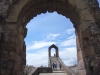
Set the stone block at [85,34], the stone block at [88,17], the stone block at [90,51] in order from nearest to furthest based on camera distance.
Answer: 1. the stone block at [90,51]
2. the stone block at [85,34]
3. the stone block at [88,17]

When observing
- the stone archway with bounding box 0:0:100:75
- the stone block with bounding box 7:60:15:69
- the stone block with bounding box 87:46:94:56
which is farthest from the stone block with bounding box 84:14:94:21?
A: the stone block with bounding box 7:60:15:69

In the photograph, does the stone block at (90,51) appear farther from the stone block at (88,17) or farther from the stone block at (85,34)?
the stone block at (88,17)

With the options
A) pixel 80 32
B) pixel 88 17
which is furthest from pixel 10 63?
pixel 88 17

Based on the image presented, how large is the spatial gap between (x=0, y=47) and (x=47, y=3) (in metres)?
2.94

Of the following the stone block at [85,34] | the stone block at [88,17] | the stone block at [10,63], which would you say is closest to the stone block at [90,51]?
the stone block at [85,34]

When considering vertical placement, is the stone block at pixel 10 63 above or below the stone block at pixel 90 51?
below

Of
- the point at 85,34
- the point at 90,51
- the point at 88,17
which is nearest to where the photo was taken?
the point at 90,51

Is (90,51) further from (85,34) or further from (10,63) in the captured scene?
(10,63)

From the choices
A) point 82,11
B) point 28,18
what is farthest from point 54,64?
point 82,11

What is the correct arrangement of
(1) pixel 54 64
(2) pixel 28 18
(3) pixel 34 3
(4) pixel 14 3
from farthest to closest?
(1) pixel 54 64, (2) pixel 28 18, (3) pixel 34 3, (4) pixel 14 3

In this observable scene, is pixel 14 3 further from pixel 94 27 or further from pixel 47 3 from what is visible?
pixel 94 27

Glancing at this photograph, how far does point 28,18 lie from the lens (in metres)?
6.94

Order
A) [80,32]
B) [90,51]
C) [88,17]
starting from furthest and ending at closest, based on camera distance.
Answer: [80,32] < [88,17] < [90,51]

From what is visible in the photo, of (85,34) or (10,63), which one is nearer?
(10,63)
